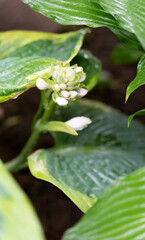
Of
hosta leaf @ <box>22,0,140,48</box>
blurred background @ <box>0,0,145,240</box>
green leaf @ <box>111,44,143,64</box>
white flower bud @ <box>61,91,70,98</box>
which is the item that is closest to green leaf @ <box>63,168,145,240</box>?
white flower bud @ <box>61,91,70,98</box>

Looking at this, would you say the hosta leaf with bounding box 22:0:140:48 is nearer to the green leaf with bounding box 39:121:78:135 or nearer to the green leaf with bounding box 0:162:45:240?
the green leaf with bounding box 39:121:78:135

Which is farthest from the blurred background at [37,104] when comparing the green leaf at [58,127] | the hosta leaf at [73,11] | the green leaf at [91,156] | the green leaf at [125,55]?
the hosta leaf at [73,11]

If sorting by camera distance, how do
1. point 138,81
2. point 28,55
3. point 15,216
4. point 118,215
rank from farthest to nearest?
1. point 28,55
2. point 138,81
3. point 118,215
4. point 15,216

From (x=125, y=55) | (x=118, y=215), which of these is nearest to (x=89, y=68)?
(x=118, y=215)

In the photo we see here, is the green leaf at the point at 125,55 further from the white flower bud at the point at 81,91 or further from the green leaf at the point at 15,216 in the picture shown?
the green leaf at the point at 15,216

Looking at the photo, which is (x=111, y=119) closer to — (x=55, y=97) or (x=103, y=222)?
(x=55, y=97)

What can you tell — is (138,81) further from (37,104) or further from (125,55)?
(37,104)
